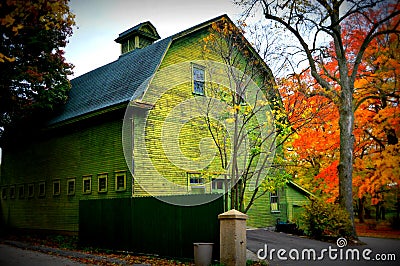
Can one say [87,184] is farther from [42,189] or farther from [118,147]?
[42,189]

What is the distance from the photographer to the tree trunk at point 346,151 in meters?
19.2

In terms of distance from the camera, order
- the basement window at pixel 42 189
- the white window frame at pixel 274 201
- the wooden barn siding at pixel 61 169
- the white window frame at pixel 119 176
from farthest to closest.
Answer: the white window frame at pixel 274 201
the basement window at pixel 42 189
the wooden barn siding at pixel 61 169
the white window frame at pixel 119 176

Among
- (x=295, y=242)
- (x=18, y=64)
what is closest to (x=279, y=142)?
(x=295, y=242)

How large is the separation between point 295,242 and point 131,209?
6696 mm

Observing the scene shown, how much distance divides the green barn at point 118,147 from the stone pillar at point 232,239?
602 cm

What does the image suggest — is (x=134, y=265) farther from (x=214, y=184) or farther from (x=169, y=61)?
(x=169, y=61)

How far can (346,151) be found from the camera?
19.7 metres

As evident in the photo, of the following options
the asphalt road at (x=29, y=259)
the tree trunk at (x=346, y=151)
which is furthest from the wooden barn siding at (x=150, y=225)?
the tree trunk at (x=346, y=151)

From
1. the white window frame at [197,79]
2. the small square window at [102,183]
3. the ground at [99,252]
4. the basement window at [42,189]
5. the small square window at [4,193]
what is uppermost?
the white window frame at [197,79]

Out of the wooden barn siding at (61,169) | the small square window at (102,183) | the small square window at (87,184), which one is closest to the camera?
the wooden barn siding at (61,169)

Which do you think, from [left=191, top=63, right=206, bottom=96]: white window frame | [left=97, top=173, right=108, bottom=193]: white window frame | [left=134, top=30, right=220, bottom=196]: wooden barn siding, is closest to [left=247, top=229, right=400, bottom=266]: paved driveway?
[left=134, top=30, right=220, bottom=196]: wooden barn siding

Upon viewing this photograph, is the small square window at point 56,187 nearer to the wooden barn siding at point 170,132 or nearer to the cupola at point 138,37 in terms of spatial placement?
the wooden barn siding at point 170,132

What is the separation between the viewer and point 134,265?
40.5ft

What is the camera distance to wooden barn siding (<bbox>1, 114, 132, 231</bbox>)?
1894cm
